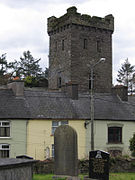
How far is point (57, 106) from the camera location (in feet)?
115

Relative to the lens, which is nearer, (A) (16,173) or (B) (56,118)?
(A) (16,173)

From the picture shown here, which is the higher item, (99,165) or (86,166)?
(99,165)

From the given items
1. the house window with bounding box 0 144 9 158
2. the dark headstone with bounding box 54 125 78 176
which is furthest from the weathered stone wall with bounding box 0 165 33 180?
the house window with bounding box 0 144 9 158

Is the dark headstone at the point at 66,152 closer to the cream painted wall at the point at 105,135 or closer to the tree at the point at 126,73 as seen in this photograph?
the cream painted wall at the point at 105,135

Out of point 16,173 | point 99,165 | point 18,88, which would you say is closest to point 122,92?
point 18,88

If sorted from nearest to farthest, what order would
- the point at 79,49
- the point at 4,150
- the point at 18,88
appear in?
1. the point at 4,150
2. the point at 18,88
3. the point at 79,49

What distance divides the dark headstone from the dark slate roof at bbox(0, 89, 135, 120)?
13.7 metres

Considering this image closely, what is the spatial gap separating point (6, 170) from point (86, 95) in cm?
2697

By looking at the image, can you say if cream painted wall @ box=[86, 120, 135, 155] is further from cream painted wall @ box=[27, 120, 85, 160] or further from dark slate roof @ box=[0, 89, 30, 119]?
dark slate roof @ box=[0, 89, 30, 119]

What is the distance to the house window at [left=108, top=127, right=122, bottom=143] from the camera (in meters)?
36.0

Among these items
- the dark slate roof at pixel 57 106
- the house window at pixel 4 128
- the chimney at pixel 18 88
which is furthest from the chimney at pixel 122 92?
the house window at pixel 4 128

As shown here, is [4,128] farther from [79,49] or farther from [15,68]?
[15,68]

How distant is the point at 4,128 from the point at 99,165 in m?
15.7

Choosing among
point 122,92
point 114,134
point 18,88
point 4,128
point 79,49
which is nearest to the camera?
point 4,128
